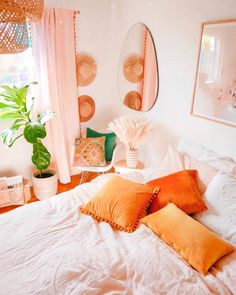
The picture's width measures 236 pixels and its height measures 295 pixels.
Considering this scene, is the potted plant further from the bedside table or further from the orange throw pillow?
the orange throw pillow

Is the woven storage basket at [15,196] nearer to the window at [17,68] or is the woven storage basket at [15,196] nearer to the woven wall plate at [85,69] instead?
the window at [17,68]

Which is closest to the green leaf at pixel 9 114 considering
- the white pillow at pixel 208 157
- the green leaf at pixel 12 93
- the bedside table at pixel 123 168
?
the green leaf at pixel 12 93

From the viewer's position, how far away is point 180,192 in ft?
5.44

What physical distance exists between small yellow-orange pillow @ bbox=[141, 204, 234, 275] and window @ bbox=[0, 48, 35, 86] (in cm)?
207

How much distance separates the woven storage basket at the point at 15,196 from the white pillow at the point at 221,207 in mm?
1825

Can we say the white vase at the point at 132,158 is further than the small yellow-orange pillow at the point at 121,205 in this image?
Yes

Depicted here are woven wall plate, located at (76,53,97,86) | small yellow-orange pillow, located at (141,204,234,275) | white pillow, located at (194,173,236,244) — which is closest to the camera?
small yellow-orange pillow, located at (141,204,234,275)

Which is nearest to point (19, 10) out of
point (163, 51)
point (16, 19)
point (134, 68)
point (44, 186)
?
point (16, 19)

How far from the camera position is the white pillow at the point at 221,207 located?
57.1 inches

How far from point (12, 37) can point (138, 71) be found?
171cm

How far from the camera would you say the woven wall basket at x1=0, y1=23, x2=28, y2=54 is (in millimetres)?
1179

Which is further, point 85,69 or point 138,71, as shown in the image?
point 85,69

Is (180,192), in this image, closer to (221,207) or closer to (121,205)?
(221,207)

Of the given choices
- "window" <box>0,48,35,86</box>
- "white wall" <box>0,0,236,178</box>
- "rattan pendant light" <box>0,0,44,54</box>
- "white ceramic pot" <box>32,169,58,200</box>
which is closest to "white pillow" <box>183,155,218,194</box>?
"white wall" <box>0,0,236,178</box>
